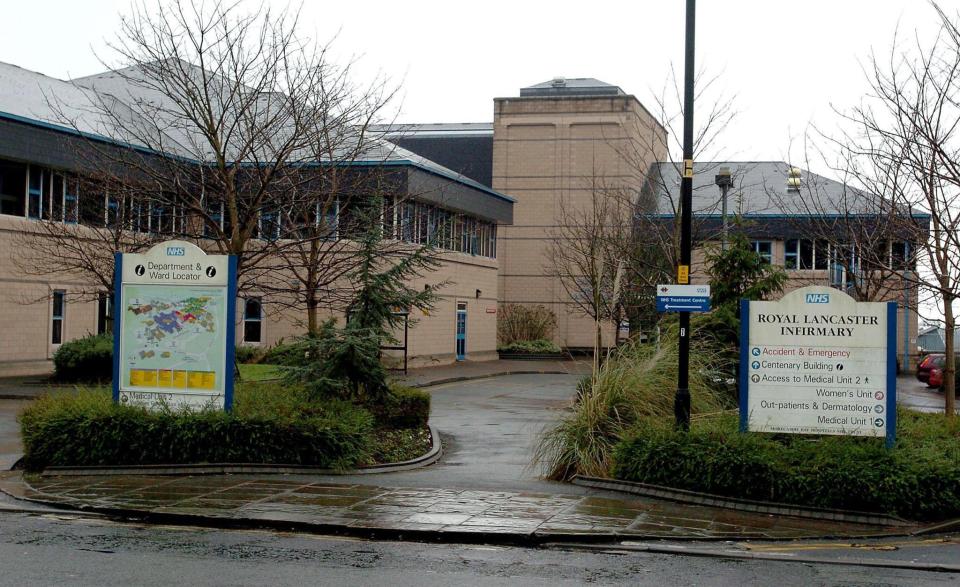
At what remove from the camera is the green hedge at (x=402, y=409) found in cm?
1669

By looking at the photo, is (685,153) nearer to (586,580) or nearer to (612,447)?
(612,447)

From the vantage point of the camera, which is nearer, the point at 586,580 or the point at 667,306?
the point at 586,580

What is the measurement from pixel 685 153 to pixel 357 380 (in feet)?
19.8

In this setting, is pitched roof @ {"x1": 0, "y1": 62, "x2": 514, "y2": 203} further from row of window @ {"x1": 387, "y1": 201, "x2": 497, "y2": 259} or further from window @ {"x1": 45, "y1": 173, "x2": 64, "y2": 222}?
window @ {"x1": 45, "y1": 173, "x2": 64, "y2": 222}

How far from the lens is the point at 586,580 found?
8.31m

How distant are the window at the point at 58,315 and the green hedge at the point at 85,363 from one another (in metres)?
5.20

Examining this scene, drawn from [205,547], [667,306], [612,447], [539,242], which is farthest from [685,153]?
[539,242]

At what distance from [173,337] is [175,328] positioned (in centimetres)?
12

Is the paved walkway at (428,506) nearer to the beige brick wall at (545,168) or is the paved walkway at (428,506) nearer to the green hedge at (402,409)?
the green hedge at (402,409)

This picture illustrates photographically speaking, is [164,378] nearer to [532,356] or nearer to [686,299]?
[686,299]

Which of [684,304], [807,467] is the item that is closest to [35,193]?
[684,304]

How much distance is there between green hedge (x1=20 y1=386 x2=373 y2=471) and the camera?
13508 millimetres

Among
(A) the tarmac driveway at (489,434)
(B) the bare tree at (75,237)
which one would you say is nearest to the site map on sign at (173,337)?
(A) the tarmac driveway at (489,434)

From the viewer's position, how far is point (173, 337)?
1447 cm
